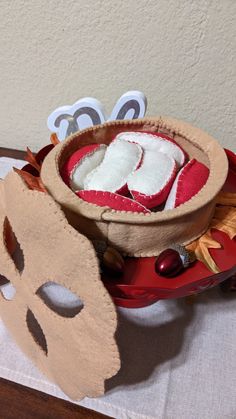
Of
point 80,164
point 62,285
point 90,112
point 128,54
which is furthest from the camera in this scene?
point 128,54

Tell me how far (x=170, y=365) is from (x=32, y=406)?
0.61ft

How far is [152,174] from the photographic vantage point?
48 centimetres

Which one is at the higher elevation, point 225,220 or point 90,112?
point 90,112

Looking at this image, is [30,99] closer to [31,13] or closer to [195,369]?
[31,13]

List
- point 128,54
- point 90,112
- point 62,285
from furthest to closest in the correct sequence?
point 128,54 < point 90,112 < point 62,285

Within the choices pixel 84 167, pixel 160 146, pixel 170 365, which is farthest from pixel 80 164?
pixel 170 365

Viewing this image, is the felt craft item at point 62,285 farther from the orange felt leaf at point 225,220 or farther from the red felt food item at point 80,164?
the orange felt leaf at point 225,220

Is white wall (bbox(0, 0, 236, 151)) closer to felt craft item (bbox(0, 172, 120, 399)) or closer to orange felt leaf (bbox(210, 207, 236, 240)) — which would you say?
orange felt leaf (bbox(210, 207, 236, 240))

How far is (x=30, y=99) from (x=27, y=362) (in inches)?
21.0

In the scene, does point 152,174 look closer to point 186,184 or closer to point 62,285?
point 186,184

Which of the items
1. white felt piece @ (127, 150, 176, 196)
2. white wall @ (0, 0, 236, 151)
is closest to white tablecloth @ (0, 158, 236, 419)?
white felt piece @ (127, 150, 176, 196)

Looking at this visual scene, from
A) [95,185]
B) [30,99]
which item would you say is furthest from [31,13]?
[95,185]

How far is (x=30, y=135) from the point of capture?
91 cm

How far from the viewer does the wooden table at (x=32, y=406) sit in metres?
0.49
